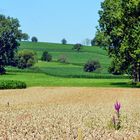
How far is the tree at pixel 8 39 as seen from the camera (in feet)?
512

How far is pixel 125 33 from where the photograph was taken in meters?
80.1

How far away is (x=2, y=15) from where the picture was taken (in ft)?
555

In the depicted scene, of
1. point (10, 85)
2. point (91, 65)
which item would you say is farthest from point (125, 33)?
point (91, 65)

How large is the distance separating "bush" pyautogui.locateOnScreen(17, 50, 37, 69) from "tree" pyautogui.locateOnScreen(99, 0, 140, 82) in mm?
87185

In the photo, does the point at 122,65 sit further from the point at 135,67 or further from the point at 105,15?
the point at 105,15

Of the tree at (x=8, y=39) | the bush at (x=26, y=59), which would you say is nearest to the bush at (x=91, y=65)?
the bush at (x=26, y=59)

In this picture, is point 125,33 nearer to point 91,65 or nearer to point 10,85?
point 10,85

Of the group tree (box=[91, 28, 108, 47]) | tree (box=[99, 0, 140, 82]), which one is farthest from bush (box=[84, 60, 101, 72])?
tree (box=[99, 0, 140, 82])

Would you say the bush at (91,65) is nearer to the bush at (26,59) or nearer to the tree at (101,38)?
the bush at (26,59)

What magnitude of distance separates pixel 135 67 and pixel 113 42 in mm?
7151

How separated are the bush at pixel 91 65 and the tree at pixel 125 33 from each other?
95595 millimetres

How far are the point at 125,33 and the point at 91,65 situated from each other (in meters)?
108

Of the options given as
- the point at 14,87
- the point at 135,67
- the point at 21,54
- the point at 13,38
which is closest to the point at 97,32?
the point at 135,67

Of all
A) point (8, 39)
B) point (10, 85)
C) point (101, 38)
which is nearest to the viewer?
point (10, 85)
